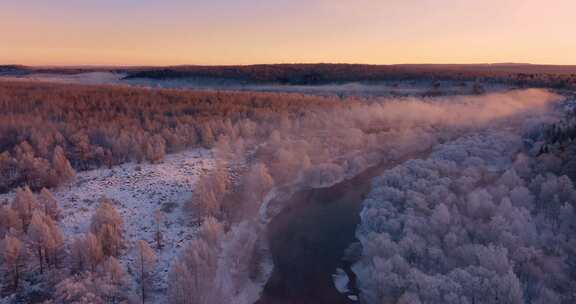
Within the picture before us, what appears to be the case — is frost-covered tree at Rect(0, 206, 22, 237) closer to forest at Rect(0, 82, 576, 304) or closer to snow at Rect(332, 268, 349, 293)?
forest at Rect(0, 82, 576, 304)

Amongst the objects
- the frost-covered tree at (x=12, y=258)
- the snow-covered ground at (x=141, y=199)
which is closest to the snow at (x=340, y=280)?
the snow-covered ground at (x=141, y=199)

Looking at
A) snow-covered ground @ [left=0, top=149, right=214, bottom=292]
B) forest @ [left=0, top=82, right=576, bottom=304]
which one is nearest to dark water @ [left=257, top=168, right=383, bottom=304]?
forest @ [left=0, top=82, right=576, bottom=304]

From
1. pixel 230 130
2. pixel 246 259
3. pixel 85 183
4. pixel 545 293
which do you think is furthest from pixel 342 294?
pixel 230 130

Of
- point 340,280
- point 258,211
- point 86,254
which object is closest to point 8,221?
point 86,254

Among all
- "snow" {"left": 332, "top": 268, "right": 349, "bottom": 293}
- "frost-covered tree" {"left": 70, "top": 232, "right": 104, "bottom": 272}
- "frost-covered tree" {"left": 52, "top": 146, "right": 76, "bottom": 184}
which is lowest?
"snow" {"left": 332, "top": 268, "right": 349, "bottom": 293}

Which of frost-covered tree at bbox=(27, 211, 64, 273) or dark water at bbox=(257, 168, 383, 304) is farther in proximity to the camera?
dark water at bbox=(257, 168, 383, 304)

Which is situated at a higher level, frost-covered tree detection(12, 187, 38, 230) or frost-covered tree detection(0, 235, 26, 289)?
frost-covered tree detection(12, 187, 38, 230)
